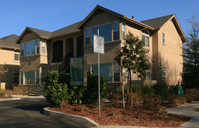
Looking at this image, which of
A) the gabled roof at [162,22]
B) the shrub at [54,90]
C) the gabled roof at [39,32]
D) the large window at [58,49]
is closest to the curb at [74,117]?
the shrub at [54,90]

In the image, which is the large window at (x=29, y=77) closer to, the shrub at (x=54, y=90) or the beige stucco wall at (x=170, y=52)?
the beige stucco wall at (x=170, y=52)

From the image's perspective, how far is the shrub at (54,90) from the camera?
1092cm

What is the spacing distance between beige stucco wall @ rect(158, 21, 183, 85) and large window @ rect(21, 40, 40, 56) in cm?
1435

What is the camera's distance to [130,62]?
1146 centimetres

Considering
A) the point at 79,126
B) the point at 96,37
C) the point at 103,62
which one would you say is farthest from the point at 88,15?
the point at 79,126

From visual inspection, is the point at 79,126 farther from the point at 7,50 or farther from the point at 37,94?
the point at 7,50

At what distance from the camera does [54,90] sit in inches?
431

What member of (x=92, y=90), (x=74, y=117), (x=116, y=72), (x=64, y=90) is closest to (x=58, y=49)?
(x=116, y=72)

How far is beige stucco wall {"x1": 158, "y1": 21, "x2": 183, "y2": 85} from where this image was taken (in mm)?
23453

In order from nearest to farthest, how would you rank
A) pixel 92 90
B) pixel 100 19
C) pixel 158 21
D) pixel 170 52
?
pixel 92 90
pixel 100 19
pixel 158 21
pixel 170 52

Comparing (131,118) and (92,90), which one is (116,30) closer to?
(92,90)

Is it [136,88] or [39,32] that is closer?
[136,88]

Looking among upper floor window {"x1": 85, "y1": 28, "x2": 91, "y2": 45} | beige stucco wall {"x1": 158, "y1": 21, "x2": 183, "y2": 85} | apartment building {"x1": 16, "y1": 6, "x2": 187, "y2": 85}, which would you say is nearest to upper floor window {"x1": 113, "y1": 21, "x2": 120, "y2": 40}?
apartment building {"x1": 16, "y1": 6, "x2": 187, "y2": 85}

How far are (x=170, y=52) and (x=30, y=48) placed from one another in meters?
17.0
